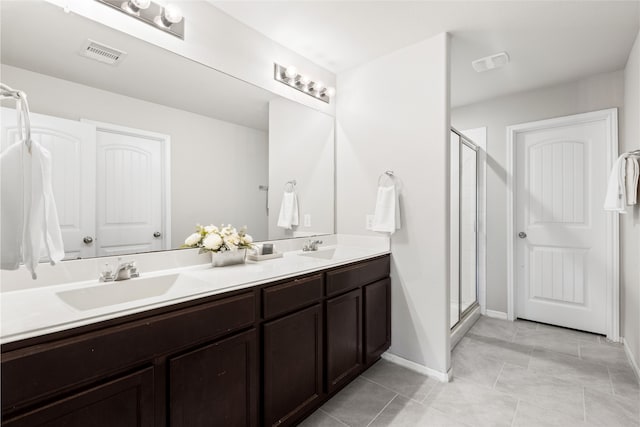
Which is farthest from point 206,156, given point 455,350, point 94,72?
point 455,350

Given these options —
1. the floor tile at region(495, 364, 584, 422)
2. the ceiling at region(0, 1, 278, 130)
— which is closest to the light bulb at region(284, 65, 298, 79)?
the ceiling at region(0, 1, 278, 130)

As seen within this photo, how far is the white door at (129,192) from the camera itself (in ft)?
4.82

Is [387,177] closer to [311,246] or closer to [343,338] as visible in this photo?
[311,246]

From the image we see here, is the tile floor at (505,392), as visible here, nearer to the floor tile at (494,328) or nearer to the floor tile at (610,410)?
the floor tile at (610,410)

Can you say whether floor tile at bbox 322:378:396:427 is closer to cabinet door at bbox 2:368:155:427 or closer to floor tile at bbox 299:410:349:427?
floor tile at bbox 299:410:349:427

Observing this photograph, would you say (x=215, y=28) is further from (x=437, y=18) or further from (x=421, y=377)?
(x=421, y=377)

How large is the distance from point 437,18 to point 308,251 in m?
1.88

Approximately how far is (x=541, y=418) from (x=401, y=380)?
0.82m

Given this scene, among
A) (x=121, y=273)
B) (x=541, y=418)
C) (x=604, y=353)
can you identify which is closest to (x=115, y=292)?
(x=121, y=273)

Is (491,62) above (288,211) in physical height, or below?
above

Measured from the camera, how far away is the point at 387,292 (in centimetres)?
238

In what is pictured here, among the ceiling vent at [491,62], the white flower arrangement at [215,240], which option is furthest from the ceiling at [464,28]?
the white flower arrangement at [215,240]

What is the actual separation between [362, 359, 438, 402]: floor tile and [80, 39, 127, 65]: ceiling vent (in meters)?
2.52

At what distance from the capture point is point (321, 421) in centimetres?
174
